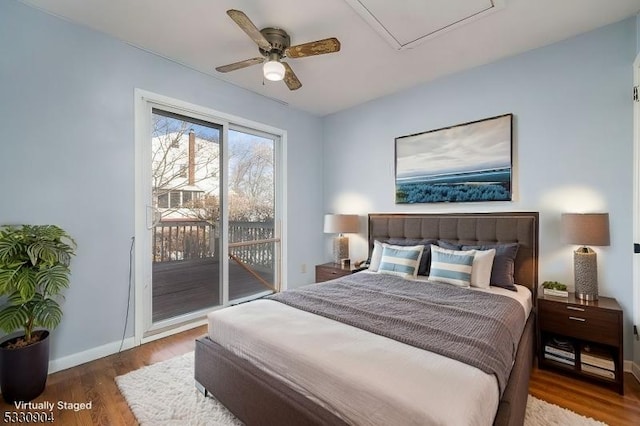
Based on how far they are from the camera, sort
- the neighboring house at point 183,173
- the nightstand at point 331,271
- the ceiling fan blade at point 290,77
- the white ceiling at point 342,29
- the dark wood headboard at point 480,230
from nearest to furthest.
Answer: the white ceiling at point 342,29, the ceiling fan blade at point 290,77, the dark wood headboard at point 480,230, the neighboring house at point 183,173, the nightstand at point 331,271

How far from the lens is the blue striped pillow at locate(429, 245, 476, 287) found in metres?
2.46

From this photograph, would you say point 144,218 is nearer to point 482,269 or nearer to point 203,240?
point 203,240

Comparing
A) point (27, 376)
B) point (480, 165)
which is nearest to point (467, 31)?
point (480, 165)

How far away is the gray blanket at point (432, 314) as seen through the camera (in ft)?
4.50

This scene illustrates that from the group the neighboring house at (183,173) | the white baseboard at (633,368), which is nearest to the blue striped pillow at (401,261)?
the white baseboard at (633,368)

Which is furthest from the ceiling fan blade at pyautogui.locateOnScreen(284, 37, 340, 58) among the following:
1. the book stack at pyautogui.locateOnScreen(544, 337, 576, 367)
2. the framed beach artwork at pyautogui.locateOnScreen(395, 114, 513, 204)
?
the book stack at pyautogui.locateOnScreen(544, 337, 576, 367)

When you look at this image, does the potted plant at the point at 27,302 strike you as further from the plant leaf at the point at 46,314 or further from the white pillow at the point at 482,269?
the white pillow at the point at 482,269

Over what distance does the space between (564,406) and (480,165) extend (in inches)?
83.8

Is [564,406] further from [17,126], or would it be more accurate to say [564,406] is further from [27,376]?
[17,126]

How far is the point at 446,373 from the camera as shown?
1.16 metres

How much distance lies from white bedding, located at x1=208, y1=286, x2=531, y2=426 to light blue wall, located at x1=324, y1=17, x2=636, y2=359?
2.04m

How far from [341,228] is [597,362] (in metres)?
2.63

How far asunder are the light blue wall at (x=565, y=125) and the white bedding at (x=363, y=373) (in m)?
2.04

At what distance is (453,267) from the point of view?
2518mm
